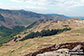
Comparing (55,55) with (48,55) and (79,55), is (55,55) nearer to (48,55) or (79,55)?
(48,55)

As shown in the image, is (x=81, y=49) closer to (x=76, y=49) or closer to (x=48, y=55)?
(x=76, y=49)

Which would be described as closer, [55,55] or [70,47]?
[55,55]

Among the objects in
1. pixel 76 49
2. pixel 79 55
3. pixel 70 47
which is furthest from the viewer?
pixel 70 47

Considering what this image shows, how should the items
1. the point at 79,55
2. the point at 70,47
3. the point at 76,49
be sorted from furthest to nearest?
the point at 70,47 → the point at 76,49 → the point at 79,55

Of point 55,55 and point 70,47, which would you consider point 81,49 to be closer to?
point 70,47

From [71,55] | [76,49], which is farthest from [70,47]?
[71,55]

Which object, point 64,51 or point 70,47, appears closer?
point 64,51

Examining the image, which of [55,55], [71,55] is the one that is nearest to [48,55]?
[55,55]
